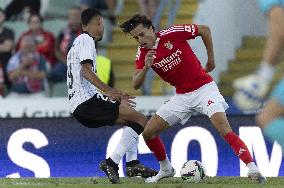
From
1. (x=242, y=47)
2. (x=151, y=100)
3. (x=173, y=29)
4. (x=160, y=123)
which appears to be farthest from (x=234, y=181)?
(x=242, y=47)

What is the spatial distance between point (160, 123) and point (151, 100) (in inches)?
114

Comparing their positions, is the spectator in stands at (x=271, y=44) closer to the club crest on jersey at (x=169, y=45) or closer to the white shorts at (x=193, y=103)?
the white shorts at (x=193, y=103)

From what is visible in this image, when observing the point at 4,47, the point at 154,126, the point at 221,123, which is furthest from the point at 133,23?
the point at 4,47

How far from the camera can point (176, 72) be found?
9984 mm

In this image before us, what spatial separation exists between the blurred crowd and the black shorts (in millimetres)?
3316

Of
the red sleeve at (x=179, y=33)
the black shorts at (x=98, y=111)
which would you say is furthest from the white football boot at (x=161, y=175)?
the red sleeve at (x=179, y=33)

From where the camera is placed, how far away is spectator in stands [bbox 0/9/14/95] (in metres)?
13.8

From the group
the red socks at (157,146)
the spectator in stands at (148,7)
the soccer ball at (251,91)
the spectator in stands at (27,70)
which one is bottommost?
the soccer ball at (251,91)

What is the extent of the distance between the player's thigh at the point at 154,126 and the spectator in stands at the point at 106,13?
14.9 feet

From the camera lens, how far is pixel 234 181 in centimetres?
1008

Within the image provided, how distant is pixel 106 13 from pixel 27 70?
162 centimetres

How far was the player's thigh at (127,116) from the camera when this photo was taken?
1005 centimetres

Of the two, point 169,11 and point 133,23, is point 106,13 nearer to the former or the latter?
point 169,11

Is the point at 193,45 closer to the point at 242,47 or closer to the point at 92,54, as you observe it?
the point at 242,47
